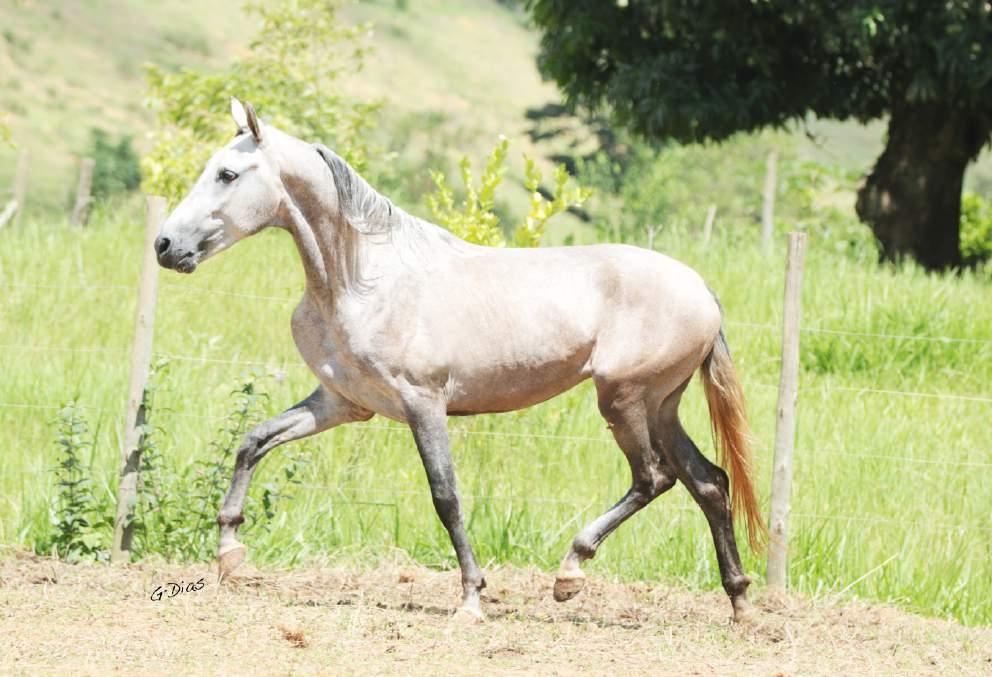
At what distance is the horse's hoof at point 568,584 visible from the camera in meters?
5.66

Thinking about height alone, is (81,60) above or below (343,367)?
above

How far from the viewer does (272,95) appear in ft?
43.7

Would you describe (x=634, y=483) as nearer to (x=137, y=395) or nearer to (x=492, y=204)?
(x=492, y=204)

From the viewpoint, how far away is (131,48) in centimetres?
5025

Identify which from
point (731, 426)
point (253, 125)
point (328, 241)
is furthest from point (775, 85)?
point (253, 125)

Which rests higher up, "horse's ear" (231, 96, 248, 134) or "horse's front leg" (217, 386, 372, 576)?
"horse's ear" (231, 96, 248, 134)

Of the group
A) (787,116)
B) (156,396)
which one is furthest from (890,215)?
(156,396)

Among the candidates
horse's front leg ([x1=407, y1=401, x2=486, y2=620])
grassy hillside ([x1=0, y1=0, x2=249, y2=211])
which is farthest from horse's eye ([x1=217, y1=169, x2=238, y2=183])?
grassy hillside ([x1=0, y1=0, x2=249, y2=211])

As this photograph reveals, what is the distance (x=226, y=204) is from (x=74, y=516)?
2.18m

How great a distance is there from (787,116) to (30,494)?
33.7 ft

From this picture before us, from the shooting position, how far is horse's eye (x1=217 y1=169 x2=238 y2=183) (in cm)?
540

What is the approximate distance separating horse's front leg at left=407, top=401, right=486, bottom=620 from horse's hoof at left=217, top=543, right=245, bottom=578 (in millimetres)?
896
